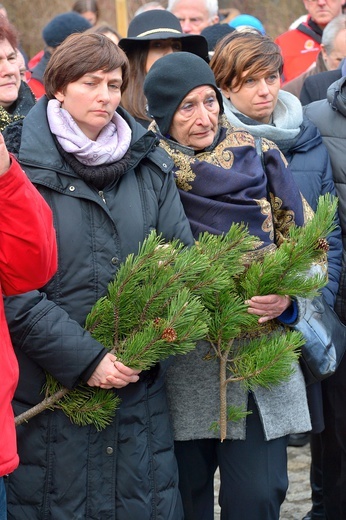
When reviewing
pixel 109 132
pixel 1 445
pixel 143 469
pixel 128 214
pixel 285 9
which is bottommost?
pixel 285 9

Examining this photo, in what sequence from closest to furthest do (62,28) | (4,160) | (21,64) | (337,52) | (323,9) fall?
(4,160) → (21,64) → (337,52) → (62,28) → (323,9)

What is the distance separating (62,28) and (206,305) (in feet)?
13.9

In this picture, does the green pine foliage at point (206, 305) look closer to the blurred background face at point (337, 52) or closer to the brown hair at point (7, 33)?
the brown hair at point (7, 33)

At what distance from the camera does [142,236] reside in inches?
137

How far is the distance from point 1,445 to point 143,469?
84 cm

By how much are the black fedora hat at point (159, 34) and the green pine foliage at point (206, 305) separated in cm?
141

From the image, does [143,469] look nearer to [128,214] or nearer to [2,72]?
→ [128,214]

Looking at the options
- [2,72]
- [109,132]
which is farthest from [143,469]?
[2,72]

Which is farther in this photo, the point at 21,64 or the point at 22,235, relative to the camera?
the point at 21,64

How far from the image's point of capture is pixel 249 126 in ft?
13.6

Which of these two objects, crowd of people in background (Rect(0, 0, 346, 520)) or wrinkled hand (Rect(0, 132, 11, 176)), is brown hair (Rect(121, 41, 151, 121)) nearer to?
crowd of people in background (Rect(0, 0, 346, 520))

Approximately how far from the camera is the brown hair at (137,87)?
15.6 feet

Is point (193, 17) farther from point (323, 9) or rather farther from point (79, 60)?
point (79, 60)

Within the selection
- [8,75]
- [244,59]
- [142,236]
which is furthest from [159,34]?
[142,236]
